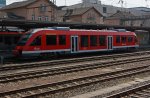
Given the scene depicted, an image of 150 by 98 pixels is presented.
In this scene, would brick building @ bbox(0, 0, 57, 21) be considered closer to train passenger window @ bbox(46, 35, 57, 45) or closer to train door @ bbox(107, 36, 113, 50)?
train door @ bbox(107, 36, 113, 50)

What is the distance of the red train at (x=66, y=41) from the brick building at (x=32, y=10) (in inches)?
1554

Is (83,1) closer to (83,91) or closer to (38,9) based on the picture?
(38,9)

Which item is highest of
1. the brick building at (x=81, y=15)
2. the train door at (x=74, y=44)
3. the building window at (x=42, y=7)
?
the building window at (x=42, y=7)

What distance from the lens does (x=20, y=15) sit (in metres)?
77.3

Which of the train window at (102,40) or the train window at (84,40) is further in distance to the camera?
the train window at (102,40)

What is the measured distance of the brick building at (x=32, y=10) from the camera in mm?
76188

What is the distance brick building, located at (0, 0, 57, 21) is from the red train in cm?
3947

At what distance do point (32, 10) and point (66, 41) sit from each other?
1891 inches

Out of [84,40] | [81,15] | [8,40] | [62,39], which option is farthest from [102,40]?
[81,15]

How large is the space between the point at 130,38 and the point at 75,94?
92.9 ft

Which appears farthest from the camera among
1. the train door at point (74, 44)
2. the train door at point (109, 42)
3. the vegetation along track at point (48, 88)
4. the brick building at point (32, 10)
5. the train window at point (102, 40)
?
the brick building at point (32, 10)

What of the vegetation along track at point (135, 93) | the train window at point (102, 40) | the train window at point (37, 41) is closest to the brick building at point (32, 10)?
the train window at point (102, 40)

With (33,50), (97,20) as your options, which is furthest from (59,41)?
(97,20)

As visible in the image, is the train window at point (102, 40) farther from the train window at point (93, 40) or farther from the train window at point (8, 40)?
the train window at point (8, 40)
